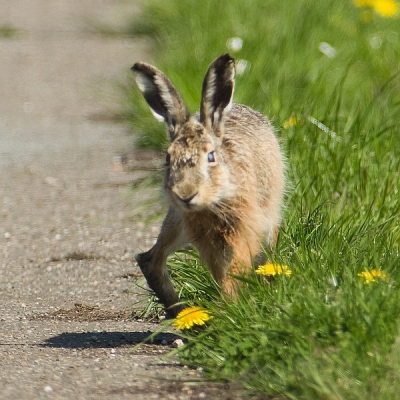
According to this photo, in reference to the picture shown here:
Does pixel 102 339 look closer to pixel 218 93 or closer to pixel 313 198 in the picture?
pixel 218 93

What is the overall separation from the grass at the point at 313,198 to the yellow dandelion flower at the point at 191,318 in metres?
0.06

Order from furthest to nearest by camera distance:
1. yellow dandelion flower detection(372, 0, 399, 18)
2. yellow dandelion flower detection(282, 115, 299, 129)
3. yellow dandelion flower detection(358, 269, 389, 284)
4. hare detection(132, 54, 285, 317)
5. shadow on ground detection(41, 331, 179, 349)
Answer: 1. yellow dandelion flower detection(372, 0, 399, 18)
2. yellow dandelion flower detection(282, 115, 299, 129)
3. shadow on ground detection(41, 331, 179, 349)
4. hare detection(132, 54, 285, 317)
5. yellow dandelion flower detection(358, 269, 389, 284)

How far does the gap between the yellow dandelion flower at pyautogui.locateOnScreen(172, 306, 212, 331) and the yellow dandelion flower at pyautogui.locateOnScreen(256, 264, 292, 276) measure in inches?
12.3

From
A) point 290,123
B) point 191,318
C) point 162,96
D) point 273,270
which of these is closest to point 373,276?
point 273,270

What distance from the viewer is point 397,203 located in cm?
547

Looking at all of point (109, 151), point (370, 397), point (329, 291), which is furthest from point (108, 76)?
point (370, 397)

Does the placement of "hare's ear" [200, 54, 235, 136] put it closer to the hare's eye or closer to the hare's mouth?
the hare's eye

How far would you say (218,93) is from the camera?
483 cm

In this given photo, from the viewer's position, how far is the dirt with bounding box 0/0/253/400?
13.5 feet

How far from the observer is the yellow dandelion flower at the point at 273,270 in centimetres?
437

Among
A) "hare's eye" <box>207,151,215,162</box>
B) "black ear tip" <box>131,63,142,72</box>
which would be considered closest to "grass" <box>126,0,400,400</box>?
"hare's eye" <box>207,151,215,162</box>

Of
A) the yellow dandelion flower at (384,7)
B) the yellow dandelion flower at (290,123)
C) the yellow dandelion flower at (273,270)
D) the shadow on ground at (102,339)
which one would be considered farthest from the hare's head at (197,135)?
the yellow dandelion flower at (384,7)

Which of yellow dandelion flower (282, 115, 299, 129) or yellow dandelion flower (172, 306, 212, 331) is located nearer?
yellow dandelion flower (172, 306, 212, 331)

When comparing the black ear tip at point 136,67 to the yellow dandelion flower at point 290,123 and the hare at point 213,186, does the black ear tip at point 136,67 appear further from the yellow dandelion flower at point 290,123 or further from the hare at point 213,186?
the yellow dandelion flower at point 290,123
